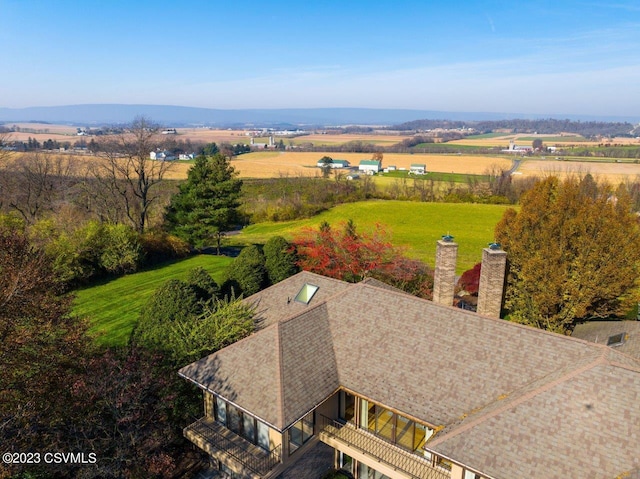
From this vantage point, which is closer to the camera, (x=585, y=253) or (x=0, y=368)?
(x=0, y=368)

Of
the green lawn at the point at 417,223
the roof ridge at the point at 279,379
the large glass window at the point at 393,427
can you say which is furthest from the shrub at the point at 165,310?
the green lawn at the point at 417,223

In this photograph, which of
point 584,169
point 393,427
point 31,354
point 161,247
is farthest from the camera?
point 584,169

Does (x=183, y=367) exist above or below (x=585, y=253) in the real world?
below

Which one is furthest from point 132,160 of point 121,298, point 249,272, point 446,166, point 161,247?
point 446,166

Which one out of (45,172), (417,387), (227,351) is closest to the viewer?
(417,387)

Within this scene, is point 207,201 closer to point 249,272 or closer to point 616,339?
point 249,272

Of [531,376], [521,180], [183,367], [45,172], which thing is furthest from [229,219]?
[521,180]

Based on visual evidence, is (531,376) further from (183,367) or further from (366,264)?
(366,264)
